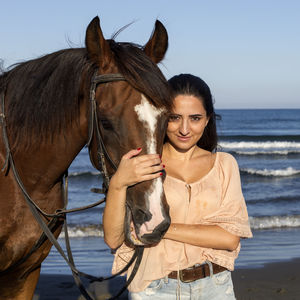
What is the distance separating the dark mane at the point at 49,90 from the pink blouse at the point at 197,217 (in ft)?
1.98

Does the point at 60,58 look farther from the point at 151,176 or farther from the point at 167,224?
the point at 167,224

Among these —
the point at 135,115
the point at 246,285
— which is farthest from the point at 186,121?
the point at 246,285

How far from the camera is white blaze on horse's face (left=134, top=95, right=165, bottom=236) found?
2.06 metres

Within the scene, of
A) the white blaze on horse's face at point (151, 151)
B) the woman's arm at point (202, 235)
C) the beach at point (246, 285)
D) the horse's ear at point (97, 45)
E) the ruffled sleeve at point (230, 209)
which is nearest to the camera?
the white blaze on horse's face at point (151, 151)

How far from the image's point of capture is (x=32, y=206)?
2.62m

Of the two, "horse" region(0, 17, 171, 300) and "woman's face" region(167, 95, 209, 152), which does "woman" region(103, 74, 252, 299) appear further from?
"horse" region(0, 17, 171, 300)

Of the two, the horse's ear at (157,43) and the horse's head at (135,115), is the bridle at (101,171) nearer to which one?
the horse's head at (135,115)

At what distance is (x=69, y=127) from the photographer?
252 cm

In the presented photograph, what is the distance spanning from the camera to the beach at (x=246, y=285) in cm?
484

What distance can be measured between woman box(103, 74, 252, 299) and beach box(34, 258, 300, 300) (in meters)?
2.56

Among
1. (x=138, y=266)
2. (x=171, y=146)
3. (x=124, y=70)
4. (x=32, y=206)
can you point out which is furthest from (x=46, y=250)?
(x=124, y=70)

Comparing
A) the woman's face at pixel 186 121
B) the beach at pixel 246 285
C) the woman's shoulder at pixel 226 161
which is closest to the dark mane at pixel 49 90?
the woman's face at pixel 186 121

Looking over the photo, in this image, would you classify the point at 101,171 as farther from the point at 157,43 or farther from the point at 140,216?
the point at 157,43

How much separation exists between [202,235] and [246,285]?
3.05 meters
